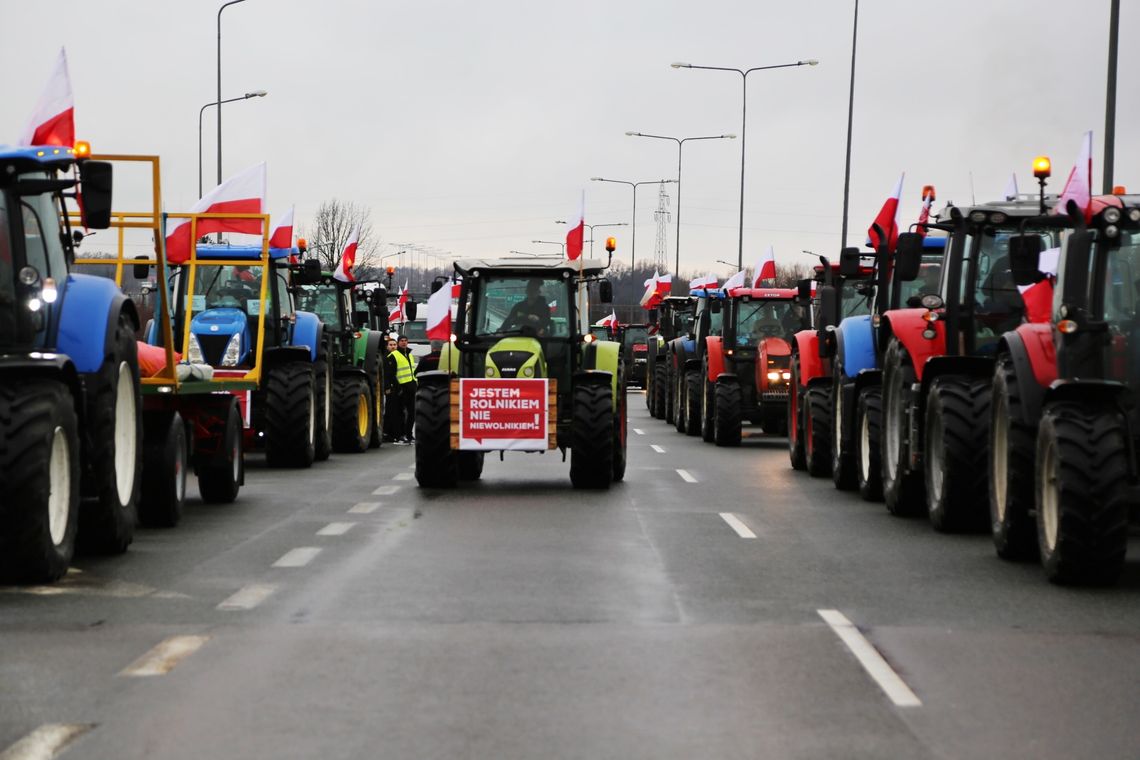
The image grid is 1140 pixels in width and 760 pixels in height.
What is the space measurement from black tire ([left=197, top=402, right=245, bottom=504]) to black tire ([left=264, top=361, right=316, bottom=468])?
4.72m

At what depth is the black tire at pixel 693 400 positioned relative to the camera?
33.5m

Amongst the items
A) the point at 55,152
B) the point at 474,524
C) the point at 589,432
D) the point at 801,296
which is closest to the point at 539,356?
the point at 589,432

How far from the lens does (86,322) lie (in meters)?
12.2

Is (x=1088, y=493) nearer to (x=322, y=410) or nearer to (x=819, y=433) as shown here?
(x=819, y=433)

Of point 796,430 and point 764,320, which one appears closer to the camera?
point 796,430

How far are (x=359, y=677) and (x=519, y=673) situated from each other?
0.65 m

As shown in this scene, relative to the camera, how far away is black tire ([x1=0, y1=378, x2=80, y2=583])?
34.3ft

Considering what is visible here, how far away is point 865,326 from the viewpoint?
19.8 metres

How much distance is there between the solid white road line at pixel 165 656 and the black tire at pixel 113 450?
3397 mm

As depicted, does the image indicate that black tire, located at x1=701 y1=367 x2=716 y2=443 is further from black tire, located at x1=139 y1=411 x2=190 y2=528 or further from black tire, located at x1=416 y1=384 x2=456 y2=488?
black tire, located at x1=139 y1=411 x2=190 y2=528

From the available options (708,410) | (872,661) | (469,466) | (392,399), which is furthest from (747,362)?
(872,661)

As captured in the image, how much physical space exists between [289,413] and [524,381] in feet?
14.5

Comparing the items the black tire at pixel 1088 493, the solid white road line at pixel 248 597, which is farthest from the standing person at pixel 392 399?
the black tire at pixel 1088 493

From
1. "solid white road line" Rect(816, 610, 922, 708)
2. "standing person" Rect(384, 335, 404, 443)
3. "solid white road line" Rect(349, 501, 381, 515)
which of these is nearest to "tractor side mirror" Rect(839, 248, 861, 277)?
"solid white road line" Rect(349, 501, 381, 515)
